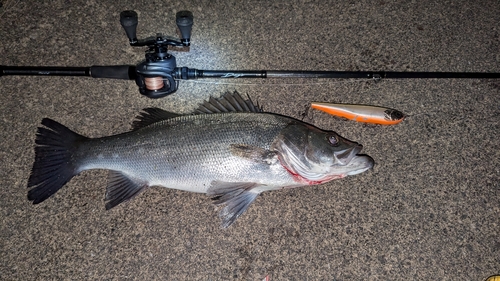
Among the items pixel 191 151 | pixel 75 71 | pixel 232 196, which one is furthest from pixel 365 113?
pixel 75 71

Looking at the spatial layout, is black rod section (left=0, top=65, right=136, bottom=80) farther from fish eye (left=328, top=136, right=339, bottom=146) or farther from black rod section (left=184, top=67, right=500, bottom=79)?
fish eye (left=328, top=136, right=339, bottom=146)

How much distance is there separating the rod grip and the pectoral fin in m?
1.04

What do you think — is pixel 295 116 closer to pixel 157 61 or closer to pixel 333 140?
pixel 333 140

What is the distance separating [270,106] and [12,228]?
2.21 metres

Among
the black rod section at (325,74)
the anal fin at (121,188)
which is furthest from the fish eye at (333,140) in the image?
the anal fin at (121,188)

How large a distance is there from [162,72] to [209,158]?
2.28 feet

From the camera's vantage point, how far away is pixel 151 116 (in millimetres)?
2479

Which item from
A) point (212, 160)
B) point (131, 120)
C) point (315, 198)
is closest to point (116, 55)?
point (131, 120)

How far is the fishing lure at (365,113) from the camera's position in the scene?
2486 mm

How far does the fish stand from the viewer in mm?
2217

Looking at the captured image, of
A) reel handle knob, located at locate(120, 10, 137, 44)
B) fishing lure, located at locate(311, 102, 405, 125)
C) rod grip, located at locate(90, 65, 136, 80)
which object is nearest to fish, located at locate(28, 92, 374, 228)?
fishing lure, located at locate(311, 102, 405, 125)

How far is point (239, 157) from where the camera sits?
7.25 ft

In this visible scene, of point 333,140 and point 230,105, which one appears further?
point 230,105

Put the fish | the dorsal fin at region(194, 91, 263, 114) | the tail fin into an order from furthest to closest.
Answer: the dorsal fin at region(194, 91, 263, 114)
the tail fin
the fish
